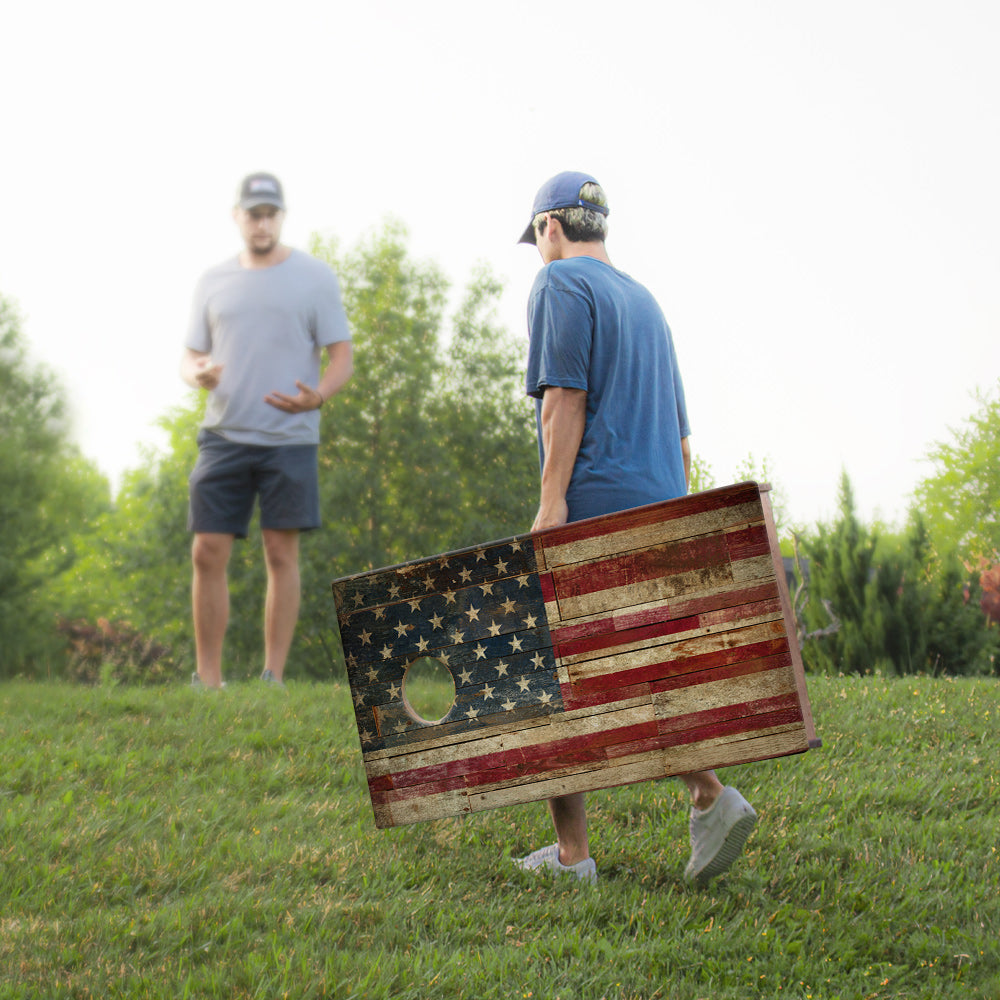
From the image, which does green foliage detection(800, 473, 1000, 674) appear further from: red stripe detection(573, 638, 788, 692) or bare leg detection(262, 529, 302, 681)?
red stripe detection(573, 638, 788, 692)

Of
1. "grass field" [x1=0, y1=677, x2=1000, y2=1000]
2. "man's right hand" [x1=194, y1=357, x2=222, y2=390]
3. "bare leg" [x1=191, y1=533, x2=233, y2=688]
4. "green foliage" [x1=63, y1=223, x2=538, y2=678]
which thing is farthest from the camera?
"green foliage" [x1=63, y1=223, x2=538, y2=678]

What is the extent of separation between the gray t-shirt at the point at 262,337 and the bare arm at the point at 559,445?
317 cm

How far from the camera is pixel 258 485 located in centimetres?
595

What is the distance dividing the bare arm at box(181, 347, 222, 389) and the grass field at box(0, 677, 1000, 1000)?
77.1 inches

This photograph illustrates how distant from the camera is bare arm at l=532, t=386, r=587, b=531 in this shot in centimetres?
300

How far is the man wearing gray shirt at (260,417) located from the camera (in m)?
5.78

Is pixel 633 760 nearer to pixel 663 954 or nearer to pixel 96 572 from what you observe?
pixel 663 954

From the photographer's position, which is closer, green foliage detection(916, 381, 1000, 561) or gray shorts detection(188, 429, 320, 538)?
gray shorts detection(188, 429, 320, 538)

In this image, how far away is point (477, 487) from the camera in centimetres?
1557

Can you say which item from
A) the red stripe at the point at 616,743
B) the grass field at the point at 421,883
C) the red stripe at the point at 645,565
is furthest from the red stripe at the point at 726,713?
the grass field at the point at 421,883

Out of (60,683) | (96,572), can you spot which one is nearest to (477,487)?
(60,683)

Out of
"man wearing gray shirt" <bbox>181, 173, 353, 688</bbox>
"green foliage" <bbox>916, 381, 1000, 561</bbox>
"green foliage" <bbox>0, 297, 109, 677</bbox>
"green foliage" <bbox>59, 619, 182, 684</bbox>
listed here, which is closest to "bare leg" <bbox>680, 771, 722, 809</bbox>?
"man wearing gray shirt" <bbox>181, 173, 353, 688</bbox>

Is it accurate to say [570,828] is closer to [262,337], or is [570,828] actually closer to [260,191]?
[262,337]

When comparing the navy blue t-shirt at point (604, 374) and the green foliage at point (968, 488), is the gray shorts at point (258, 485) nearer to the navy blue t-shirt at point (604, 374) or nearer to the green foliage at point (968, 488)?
the navy blue t-shirt at point (604, 374)
